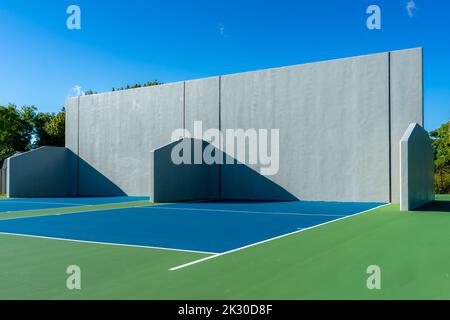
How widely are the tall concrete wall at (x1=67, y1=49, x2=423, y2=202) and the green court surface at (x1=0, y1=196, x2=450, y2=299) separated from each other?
11000 millimetres

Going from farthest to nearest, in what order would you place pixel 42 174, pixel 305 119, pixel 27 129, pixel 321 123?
pixel 27 129 < pixel 42 174 < pixel 305 119 < pixel 321 123

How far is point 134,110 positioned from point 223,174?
25.4 feet

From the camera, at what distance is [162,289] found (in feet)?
14.7

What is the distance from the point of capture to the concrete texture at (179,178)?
1938 cm

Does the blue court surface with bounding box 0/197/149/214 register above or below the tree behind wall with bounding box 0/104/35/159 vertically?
below

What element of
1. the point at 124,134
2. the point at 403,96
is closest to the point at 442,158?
the point at 403,96

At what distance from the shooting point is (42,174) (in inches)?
1058

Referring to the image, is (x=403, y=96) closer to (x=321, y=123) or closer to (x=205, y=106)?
(x=321, y=123)

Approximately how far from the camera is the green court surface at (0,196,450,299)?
436cm

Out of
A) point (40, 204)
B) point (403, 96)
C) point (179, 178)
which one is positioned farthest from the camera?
point (179, 178)

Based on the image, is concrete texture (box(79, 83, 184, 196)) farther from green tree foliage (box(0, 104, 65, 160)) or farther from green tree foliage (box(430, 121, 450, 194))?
green tree foliage (box(430, 121, 450, 194))

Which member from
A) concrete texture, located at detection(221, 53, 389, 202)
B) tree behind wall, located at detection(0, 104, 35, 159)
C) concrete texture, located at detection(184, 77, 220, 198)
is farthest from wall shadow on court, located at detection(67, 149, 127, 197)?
tree behind wall, located at detection(0, 104, 35, 159)

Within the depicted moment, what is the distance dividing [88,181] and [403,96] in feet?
66.5

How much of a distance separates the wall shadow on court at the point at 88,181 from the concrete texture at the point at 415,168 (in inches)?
687
